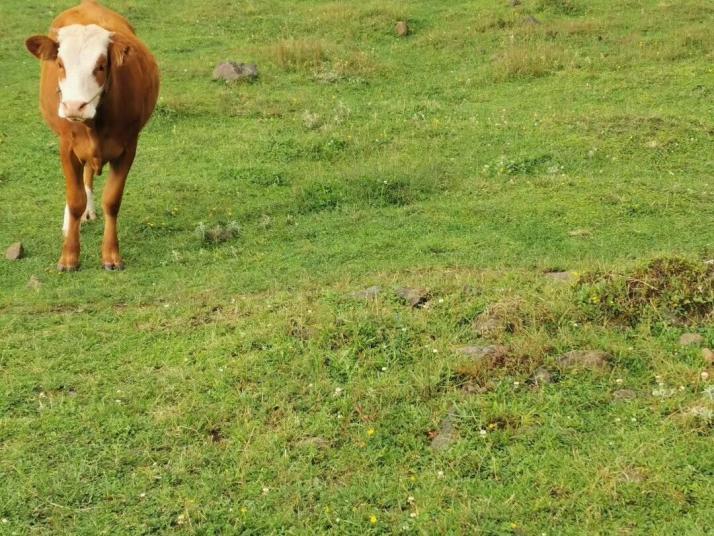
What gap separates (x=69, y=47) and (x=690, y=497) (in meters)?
5.56

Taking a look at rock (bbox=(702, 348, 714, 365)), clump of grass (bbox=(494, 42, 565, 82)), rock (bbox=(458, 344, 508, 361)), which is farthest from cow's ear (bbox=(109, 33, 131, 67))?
clump of grass (bbox=(494, 42, 565, 82))

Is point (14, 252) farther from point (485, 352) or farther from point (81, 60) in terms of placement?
point (485, 352)

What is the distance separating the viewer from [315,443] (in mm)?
4594

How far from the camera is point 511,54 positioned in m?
14.8

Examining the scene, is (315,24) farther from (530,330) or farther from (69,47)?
(530,330)

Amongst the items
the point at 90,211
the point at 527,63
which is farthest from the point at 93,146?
the point at 527,63

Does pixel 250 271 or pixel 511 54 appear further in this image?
pixel 511 54

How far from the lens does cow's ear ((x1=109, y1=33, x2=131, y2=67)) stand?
23.4ft

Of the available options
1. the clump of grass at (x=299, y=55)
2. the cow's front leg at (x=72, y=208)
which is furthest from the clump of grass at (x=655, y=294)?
the clump of grass at (x=299, y=55)

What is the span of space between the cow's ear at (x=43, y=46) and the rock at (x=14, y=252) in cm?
200

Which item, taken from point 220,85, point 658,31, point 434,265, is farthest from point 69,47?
point 658,31

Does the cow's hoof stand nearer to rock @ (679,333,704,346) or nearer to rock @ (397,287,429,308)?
rock @ (397,287,429,308)

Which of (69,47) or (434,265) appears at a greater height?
(69,47)

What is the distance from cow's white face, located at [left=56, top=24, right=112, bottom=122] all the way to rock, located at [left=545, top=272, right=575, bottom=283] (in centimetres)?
376
